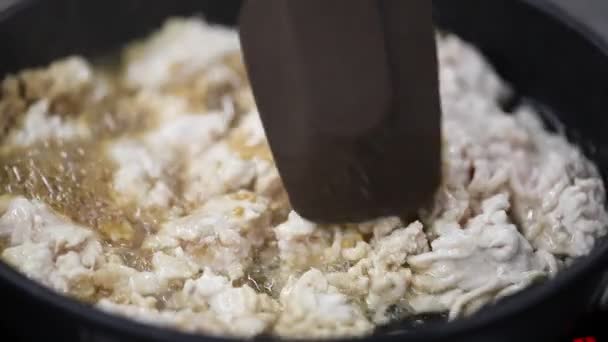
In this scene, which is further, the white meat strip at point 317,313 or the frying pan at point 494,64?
the white meat strip at point 317,313

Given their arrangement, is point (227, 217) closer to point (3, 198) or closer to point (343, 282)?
point (343, 282)

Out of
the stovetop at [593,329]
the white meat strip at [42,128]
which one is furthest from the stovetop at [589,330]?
the white meat strip at [42,128]

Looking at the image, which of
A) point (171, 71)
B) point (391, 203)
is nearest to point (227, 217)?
point (391, 203)

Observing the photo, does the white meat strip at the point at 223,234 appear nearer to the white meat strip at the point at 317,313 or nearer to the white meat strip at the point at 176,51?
the white meat strip at the point at 317,313

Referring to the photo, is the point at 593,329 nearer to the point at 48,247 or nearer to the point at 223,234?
the point at 223,234

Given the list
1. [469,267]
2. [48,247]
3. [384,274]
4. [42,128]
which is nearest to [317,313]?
[384,274]

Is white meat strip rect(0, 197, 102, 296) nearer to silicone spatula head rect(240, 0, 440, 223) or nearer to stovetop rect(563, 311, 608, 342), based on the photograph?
silicone spatula head rect(240, 0, 440, 223)
